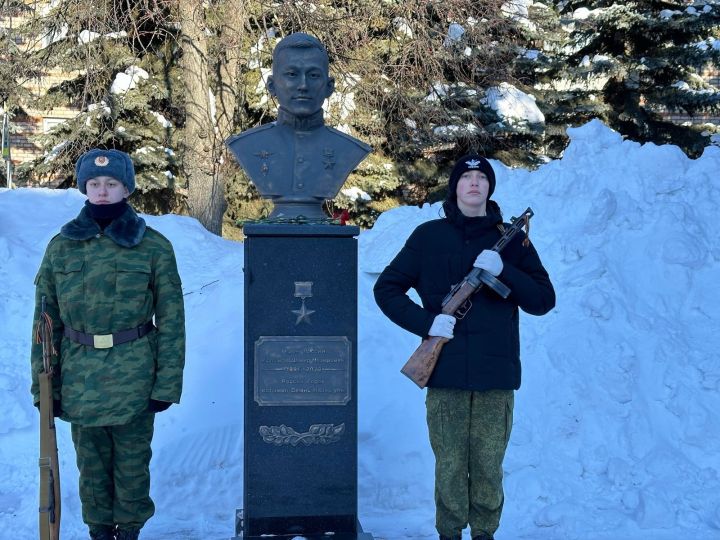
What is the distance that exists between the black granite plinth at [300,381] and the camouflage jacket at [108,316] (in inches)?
16.6

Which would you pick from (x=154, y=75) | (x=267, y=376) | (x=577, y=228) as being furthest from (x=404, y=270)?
(x=154, y=75)

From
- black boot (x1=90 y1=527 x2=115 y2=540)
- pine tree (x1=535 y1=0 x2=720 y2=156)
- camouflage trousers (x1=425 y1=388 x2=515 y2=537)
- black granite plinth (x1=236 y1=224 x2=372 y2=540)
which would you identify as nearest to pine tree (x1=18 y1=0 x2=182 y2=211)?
pine tree (x1=535 y1=0 x2=720 y2=156)

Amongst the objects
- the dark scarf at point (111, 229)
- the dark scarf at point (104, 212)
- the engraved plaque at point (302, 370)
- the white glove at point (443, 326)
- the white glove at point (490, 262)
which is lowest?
the engraved plaque at point (302, 370)

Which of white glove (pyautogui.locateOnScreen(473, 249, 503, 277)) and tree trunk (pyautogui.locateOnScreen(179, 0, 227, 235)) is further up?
tree trunk (pyautogui.locateOnScreen(179, 0, 227, 235))

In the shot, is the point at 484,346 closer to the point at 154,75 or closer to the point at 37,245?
the point at 37,245

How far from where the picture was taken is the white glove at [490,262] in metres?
3.59

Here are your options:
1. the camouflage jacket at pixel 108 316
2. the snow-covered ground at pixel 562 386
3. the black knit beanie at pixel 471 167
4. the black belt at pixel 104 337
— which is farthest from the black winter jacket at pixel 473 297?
the snow-covered ground at pixel 562 386

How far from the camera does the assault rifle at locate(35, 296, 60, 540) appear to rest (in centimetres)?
361

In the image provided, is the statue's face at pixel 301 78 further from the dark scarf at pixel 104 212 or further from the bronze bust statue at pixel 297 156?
the dark scarf at pixel 104 212

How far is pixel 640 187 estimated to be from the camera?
7.78m

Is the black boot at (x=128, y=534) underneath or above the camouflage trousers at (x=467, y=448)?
underneath

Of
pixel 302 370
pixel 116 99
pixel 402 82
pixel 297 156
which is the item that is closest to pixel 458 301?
pixel 302 370

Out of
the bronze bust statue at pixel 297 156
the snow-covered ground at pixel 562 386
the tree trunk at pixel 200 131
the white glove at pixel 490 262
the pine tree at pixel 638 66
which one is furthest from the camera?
the pine tree at pixel 638 66

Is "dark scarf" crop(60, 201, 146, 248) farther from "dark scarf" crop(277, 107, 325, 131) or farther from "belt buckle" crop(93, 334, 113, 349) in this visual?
"dark scarf" crop(277, 107, 325, 131)
